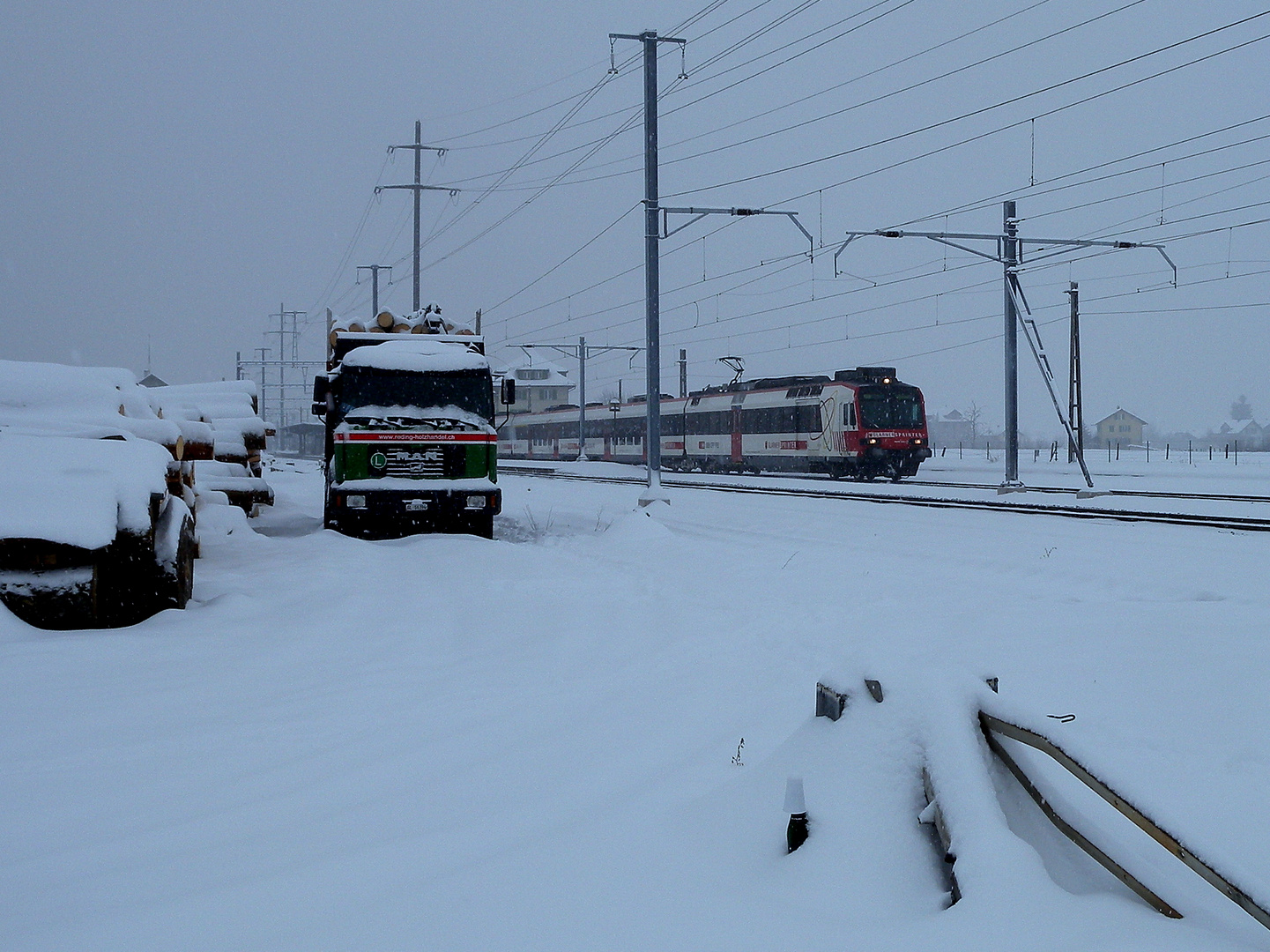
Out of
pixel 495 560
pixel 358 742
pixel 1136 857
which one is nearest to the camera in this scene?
pixel 1136 857

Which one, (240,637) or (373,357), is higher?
(373,357)

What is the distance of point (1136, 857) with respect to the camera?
3.03 metres

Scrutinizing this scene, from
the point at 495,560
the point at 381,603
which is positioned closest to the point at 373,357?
the point at 495,560

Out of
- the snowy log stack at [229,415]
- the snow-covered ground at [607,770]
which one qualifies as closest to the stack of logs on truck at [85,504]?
the snow-covered ground at [607,770]

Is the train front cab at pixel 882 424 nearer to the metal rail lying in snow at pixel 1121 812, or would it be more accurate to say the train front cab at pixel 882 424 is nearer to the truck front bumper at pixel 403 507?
the truck front bumper at pixel 403 507

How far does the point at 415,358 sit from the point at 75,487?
25.2 ft

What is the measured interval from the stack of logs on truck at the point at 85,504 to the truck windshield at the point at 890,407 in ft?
82.1

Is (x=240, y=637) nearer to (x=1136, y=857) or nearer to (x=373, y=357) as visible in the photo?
(x=1136, y=857)

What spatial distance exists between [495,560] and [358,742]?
6.10m

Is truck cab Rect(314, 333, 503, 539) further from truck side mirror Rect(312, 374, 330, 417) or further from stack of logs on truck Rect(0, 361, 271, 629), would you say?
stack of logs on truck Rect(0, 361, 271, 629)

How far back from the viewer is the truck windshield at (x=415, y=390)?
44.4 ft

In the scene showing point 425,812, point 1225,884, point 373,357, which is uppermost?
point 373,357

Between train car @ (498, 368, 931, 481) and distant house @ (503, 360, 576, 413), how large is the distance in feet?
202

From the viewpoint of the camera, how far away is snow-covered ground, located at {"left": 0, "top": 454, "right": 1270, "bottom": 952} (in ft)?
9.46
